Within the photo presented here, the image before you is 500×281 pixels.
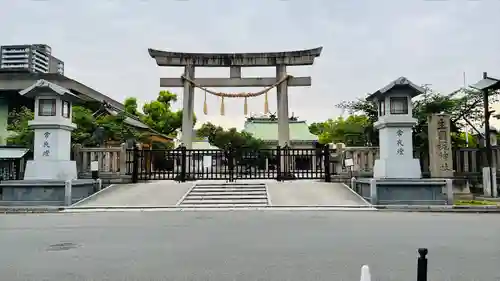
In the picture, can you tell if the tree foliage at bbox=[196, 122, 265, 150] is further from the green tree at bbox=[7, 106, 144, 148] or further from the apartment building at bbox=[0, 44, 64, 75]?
the apartment building at bbox=[0, 44, 64, 75]

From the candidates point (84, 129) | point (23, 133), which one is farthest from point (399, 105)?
point (23, 133)

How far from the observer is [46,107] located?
15.8 metres

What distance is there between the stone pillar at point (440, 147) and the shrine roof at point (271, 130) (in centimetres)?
2583

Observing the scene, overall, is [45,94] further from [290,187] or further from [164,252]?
[164,252]

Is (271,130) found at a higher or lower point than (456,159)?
higher

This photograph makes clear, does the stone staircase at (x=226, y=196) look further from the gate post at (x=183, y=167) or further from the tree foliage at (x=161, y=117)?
the tree foliage at (x=161, y=117)

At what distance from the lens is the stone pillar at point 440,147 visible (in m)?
16.9

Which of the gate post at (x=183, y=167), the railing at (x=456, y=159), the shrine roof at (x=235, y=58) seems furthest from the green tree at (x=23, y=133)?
the railing at (x=456, y=159)

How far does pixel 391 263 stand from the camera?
598 cm

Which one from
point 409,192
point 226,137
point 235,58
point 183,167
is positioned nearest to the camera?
point 409,192

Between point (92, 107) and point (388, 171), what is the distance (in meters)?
21.9

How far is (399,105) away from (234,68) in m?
11.5

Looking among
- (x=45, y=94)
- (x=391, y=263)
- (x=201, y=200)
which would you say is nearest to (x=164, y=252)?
(x=391, y=263)

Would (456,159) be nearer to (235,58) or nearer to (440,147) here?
(440,147)
